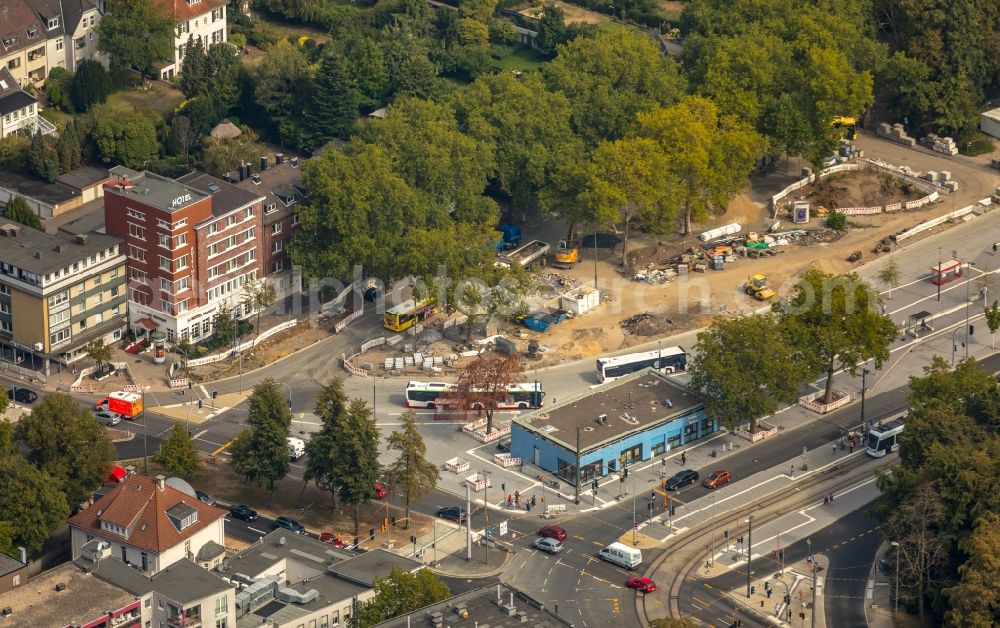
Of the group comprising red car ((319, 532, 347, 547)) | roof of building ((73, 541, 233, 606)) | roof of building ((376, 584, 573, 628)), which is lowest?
red car ((319, 532, 347, 547))

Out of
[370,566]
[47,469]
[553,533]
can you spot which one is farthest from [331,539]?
[47,469]

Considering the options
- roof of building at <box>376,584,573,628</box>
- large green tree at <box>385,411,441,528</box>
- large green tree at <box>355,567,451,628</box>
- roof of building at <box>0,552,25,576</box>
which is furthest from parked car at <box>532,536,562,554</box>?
roof of building at <box>0,552,25,576</box>

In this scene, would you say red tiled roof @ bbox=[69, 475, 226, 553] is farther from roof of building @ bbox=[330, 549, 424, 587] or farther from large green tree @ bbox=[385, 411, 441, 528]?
large green tree @ bbox=[385, 411, 441, 528]

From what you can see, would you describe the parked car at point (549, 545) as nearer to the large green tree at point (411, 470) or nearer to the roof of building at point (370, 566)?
the large green tree at point (411, 470)

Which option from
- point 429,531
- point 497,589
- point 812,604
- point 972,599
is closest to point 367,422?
point 429,531

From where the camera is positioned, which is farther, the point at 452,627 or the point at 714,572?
the point at 714,572

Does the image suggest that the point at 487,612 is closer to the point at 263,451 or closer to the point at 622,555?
the point at 622,555

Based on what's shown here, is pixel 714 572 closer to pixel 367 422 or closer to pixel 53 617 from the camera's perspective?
pixel 367 422
